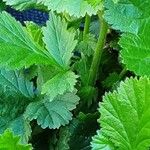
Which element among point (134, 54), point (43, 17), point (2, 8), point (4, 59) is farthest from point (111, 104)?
point (43, 17)

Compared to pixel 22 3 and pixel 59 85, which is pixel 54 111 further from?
pixel 22 3

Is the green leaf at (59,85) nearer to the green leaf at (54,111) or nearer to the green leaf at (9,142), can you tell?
the green leaf at (54,111)

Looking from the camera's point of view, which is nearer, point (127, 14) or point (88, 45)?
point (127, 14)

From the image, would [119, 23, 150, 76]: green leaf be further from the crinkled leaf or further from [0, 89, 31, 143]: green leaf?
[0, 89, 31, 143]: green leaf

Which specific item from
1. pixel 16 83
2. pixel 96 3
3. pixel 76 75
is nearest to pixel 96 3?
pixel 96 3

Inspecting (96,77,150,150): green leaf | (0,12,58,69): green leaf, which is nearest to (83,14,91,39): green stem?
(0,12,58,69): green leaf

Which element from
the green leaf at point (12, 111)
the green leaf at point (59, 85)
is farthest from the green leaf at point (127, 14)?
the green leaf at point (12, 111)

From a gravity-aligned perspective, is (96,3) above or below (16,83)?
above
